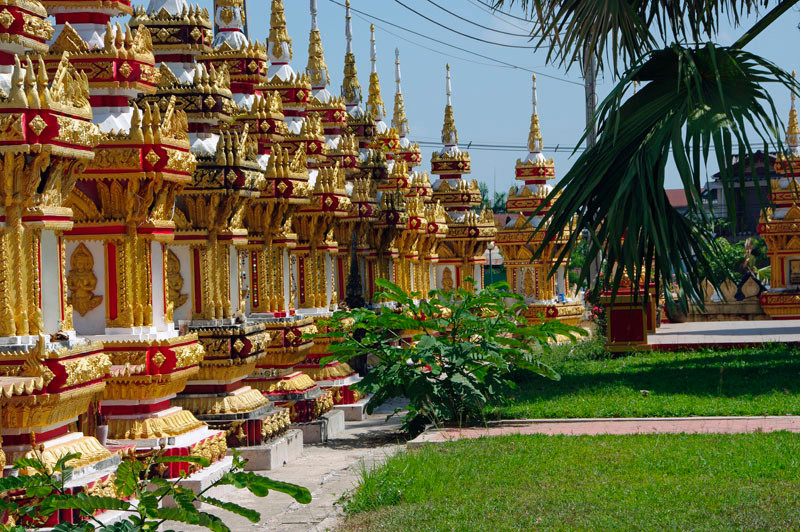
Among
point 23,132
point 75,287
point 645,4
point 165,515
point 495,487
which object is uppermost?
point 645,4

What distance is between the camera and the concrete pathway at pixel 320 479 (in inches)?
467

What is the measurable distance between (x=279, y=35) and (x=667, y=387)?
9.24 metres

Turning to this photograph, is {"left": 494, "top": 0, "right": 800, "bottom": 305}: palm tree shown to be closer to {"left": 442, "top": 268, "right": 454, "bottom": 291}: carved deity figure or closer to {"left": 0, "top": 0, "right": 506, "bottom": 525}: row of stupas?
{"left": 0, "top": 0, "right": 506, "bottom": 525}: row of stupas

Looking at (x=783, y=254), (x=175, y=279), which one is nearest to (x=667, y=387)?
(x=175, y=279)

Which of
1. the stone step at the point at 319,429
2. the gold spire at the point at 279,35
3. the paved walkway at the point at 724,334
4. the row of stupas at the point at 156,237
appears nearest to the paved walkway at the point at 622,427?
the row of stupas at the point at 156,237

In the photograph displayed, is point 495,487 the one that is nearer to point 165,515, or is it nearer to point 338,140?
point 165,515

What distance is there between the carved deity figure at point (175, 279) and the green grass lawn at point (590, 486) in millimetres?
3931

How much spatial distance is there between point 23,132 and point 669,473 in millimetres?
6610

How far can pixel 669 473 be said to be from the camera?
12164 millimetres

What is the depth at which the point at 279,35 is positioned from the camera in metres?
23.0

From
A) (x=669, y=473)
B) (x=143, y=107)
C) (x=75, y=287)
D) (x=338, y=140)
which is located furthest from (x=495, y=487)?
(x=338, y=140)

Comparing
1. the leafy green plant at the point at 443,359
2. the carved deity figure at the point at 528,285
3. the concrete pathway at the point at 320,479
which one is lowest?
the concrete pathway at the point at 320,479

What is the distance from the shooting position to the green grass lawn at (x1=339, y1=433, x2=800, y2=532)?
1017cm

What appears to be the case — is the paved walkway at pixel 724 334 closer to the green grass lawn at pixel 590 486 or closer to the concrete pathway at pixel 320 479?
the concrete pathway at pixel 320 479
